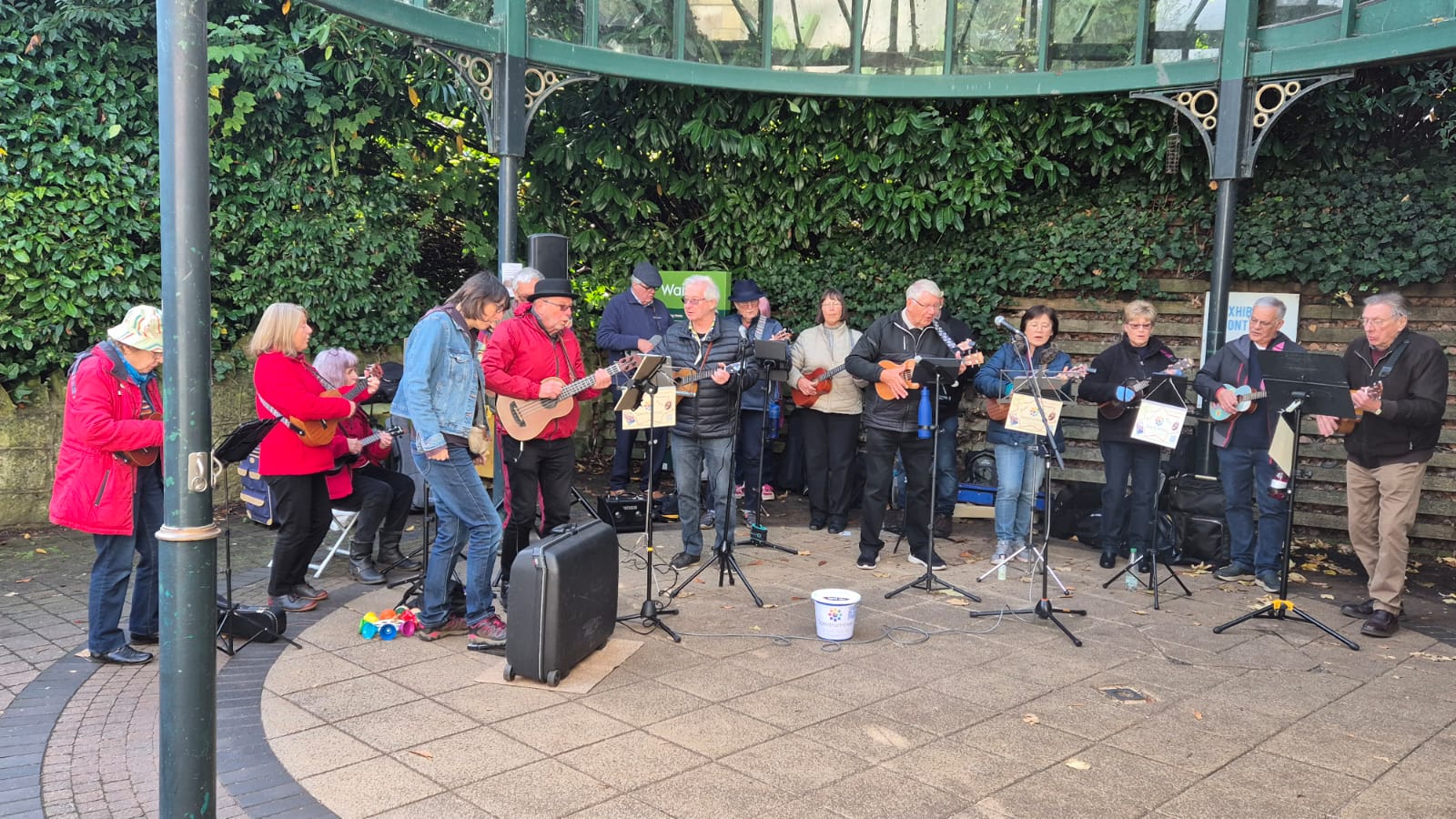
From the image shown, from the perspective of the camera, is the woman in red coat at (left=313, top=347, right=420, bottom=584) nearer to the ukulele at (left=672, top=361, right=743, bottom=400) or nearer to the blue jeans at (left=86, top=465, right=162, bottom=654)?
the blue jeans at (left=86, top=465, right=162, bottom=654)

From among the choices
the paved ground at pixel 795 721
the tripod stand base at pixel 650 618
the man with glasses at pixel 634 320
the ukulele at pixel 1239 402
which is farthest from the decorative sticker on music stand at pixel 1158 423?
the man with glasses at pixel 634 320

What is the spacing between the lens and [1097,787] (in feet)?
12.7

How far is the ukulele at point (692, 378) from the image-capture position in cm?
676

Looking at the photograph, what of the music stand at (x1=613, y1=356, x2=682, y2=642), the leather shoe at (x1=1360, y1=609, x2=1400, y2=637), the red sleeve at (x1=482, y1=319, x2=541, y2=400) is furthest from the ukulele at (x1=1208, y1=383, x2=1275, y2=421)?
the red sleeve at (x1=482, y1=319, x2=541, y2=400)

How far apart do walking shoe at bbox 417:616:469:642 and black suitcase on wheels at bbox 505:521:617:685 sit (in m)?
0.74

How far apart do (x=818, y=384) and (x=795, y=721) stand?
4242 millimetres

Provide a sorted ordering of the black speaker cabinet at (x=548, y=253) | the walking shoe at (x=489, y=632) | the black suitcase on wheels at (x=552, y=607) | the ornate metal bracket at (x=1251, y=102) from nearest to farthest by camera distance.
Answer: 1. the black suitcase on wheels at (x=552, y=607)
2. the walking shoe at (x=489, y=632)
3. the ornate metal bracket at (x=1251, y=102)
4. the black speaker cabinet at (x=548, y=253)

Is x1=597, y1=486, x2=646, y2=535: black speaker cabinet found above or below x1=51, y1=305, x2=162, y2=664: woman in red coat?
below

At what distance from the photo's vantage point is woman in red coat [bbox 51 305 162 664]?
16.5ft

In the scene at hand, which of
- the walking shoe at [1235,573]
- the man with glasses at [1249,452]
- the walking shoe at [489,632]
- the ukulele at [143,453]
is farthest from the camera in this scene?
the walking shoe at [1235,573]

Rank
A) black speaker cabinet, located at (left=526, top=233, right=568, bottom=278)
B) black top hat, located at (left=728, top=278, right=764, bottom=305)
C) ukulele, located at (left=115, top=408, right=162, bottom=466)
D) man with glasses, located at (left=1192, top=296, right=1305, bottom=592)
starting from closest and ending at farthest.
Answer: ukulele, located at (left=115, top=408, right=162, bottom=466) < man with glasses, located at (left=1192, top=296, right=1305, bottom=592) < black speaker cabinet, located at (left=526, top=233, right=568, bottom=278) < black top hat, located at (left=728, top=278, right=764, bottom=305)

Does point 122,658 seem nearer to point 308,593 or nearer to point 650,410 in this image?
point 308,593

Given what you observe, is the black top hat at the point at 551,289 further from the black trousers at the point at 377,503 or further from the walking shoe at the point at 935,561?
the walking shoe at the point at 935,561

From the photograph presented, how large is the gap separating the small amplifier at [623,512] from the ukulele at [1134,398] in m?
3.66
